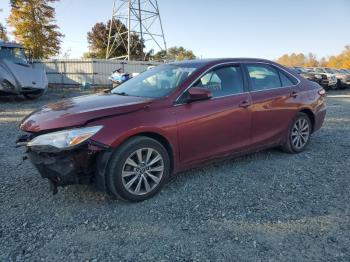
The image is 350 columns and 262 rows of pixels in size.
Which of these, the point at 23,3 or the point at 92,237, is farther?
the point at 23,3

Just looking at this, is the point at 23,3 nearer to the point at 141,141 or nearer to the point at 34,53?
the point at 34,53

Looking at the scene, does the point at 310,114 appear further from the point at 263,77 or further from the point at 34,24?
the point at 34,24

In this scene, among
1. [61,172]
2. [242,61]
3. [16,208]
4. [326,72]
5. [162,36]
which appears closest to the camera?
[61,172]

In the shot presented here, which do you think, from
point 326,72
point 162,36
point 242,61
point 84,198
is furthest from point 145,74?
point 162,36

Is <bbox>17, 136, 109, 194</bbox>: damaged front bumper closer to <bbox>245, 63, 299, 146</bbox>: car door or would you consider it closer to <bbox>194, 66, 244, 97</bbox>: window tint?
<bbox>194, 66, 244, 97</bbox>: window tint

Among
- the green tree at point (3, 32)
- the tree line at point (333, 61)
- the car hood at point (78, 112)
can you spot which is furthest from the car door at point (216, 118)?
the tree line at point (333, 61)

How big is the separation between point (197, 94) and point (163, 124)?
570 millimetres

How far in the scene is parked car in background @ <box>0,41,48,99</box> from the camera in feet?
39.9

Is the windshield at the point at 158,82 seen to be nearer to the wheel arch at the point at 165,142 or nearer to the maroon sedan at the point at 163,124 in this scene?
the maroon sedan at the point at 163,124

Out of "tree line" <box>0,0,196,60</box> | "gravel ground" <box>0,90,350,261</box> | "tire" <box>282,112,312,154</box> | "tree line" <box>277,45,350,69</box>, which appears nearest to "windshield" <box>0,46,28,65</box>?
"gravel ground" <box>0,90,350,261</box>

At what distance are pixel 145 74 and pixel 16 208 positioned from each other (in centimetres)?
253

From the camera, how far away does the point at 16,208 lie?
3.56 meters

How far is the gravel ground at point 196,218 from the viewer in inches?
109

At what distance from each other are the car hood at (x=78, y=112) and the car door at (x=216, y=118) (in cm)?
57
